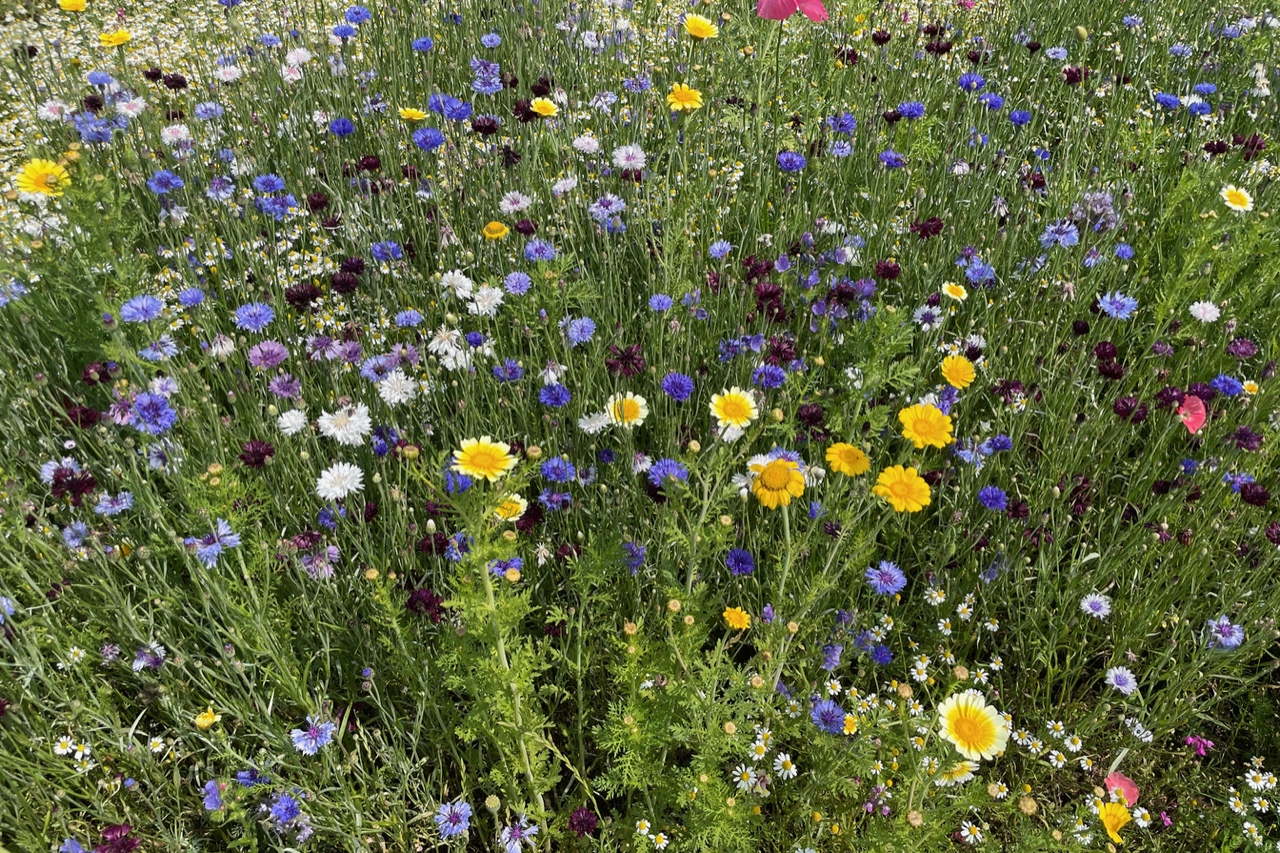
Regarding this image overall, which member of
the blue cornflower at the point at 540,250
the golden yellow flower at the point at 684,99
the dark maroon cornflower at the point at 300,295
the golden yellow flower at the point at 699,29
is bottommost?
the dark maroon cornflower at the point at 300,295

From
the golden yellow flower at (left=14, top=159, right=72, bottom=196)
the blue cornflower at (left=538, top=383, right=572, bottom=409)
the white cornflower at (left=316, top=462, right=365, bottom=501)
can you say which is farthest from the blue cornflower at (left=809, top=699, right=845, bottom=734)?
the golden yellow flower at (left=14, top=159, right=72, bottom=196)

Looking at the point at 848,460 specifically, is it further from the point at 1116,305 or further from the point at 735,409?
the point at 1116,305

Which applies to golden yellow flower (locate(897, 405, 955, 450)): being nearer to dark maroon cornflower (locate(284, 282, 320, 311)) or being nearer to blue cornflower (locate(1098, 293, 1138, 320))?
blue cornflower (locate(1098, 293, 1138, 320))

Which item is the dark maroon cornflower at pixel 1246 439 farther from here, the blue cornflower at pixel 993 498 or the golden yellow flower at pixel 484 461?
the golden yellow flower at pixel 484 461

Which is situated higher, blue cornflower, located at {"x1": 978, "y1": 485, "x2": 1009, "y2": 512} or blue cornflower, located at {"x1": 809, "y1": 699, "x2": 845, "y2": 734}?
blue cornflower, located at {"x1": 978, "y1": 485, "x2": 1009, "y2": 512}

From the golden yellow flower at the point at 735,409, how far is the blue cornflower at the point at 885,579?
484 millimetres

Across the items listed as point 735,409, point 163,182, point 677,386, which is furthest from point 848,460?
point 163,182

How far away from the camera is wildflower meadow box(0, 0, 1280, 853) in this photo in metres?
1.60

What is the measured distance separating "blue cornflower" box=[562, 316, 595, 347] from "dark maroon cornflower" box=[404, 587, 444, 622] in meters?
0.79

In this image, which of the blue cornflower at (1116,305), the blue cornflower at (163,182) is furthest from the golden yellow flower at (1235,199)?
the blue cornflower at (163,182)

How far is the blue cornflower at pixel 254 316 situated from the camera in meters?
2.25

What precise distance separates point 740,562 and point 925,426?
52 centimetres

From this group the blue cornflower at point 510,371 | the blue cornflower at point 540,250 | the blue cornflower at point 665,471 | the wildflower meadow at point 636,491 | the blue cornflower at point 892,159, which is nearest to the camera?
the wildflower meadow at point 636,491

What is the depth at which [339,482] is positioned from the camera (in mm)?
1867
